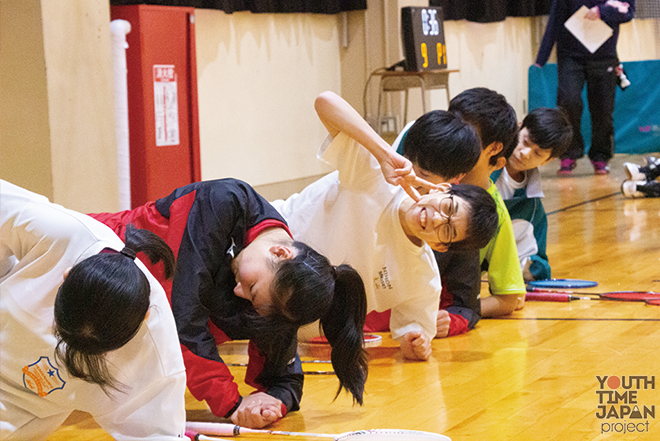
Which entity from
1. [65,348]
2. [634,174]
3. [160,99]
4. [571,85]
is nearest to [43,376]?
[65,348]

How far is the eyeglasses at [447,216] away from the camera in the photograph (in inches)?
71.0

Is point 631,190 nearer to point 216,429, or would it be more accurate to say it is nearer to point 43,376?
point 216,429

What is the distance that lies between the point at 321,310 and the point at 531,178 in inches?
62.4

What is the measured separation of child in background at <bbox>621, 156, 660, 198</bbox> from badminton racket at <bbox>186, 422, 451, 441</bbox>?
369cm

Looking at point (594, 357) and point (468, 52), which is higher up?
point (468, 52)

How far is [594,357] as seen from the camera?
193 cm

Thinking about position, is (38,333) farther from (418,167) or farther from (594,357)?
(594,357)

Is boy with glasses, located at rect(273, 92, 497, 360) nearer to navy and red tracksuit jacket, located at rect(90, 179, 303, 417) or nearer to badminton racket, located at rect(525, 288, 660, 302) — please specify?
navy and red tracksuit jacket, located at rect(90, 179, 303, 417)

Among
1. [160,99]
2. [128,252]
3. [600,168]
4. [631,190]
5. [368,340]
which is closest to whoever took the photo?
[128,252]

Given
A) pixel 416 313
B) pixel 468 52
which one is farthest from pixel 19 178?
pixel 468 52

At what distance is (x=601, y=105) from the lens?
5680mm

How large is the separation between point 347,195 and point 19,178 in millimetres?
1183

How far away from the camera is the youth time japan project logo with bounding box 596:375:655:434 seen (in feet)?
4.83

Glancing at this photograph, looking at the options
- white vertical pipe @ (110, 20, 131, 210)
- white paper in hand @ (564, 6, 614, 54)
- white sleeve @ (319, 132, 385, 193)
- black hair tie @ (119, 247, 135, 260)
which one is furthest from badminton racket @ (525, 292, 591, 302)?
white paper in hand @ (564, 6, 614, 54)
